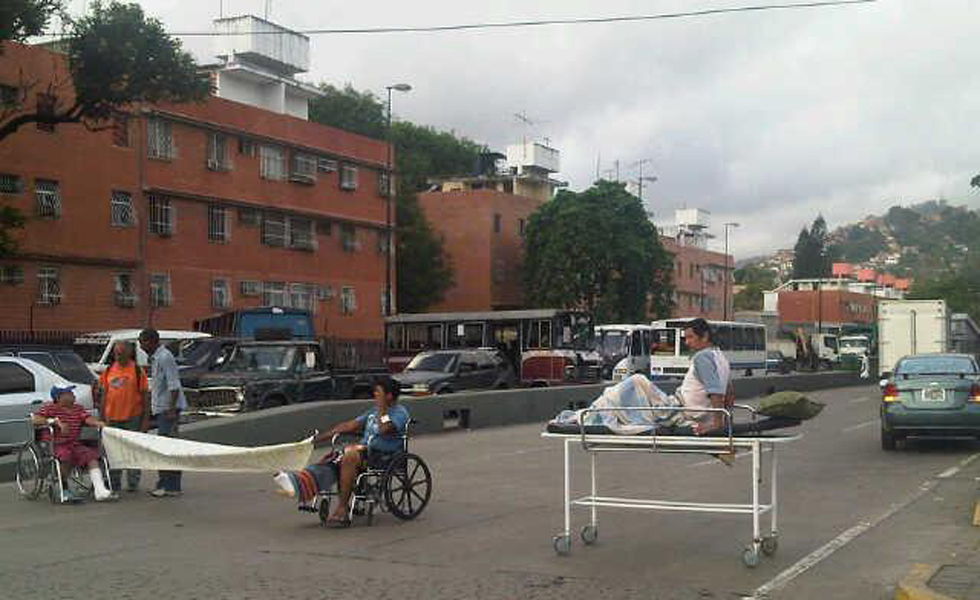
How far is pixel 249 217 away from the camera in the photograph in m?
46.7

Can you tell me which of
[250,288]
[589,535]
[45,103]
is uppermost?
[45,103]

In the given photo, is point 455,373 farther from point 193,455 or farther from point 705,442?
point 705,442

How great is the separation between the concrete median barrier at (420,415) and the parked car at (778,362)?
31.6 m

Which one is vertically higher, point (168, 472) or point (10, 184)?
point (10, 184)

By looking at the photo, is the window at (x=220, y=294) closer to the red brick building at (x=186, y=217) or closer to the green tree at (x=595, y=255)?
the red brick building at (x=186, y=217)

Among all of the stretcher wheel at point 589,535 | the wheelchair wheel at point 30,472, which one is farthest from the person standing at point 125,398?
the stretcher wheel at point 589,535

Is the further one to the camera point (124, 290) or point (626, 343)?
point (626, 343)

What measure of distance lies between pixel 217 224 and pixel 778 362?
116 ft

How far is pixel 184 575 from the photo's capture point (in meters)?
8.30

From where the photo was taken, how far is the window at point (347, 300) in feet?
172

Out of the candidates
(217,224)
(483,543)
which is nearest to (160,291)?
(217,224)

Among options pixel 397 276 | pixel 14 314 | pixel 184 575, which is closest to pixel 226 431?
pixel 184 575

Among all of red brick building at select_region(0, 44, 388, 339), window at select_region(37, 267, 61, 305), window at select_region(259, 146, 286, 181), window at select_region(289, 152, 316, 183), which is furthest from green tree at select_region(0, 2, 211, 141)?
window at select_region(289, 152, 316, 183)

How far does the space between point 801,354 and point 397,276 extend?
2776 centimetres
